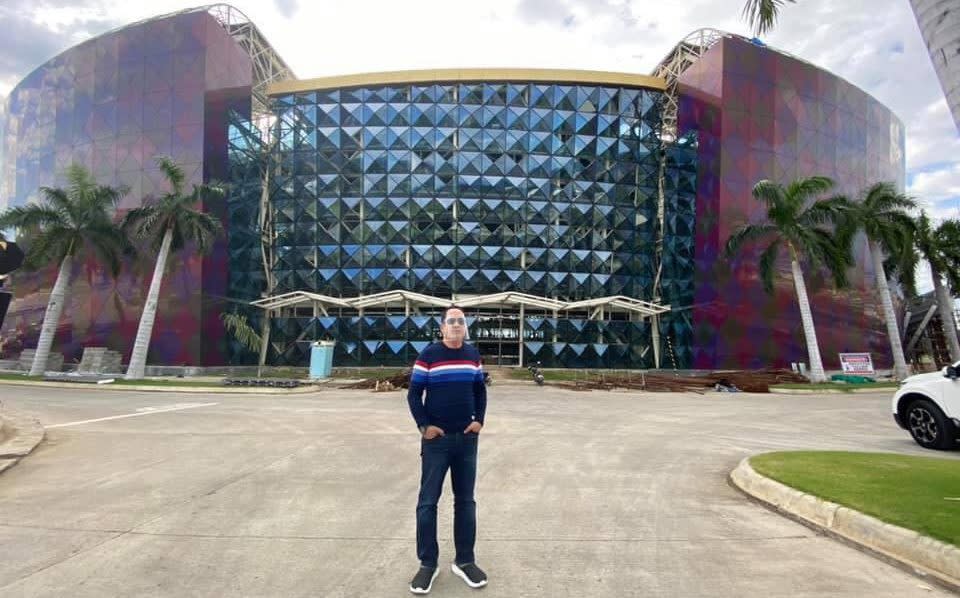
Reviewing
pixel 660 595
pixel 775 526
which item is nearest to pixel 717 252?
pixel 775 526

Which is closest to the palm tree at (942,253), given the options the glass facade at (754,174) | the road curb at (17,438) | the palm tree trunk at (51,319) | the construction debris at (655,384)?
the glass facade at (754,174)

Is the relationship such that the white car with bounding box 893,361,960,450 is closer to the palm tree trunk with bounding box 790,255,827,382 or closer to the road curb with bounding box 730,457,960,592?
the road curb with bounding box 730,457,960,592

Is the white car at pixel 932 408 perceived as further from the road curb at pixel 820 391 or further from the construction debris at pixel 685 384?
the road curb at pixel 820 391

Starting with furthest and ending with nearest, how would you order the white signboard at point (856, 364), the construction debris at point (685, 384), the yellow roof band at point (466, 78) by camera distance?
the yellow roof band at point (466, 78)
the white signboard at point (856, 364)
the construction debris at point (685, 384)

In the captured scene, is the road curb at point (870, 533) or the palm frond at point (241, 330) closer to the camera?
the road curb at point (870, 533)

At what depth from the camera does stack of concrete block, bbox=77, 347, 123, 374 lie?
103 ft

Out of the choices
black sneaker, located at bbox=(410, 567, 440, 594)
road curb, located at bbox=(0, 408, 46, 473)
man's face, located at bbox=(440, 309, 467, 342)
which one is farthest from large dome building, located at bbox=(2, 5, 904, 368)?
black sneaker, located at bbox=(410, 567, 440, 594)

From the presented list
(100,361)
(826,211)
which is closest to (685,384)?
(826,211)

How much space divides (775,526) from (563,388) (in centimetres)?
1986

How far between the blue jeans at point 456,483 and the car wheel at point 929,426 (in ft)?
32.9

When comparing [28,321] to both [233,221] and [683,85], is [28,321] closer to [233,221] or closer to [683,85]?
[233,221]

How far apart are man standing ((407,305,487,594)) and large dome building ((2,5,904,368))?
29821 mm

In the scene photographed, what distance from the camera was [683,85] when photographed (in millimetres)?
37406

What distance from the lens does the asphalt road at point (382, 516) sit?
4.04m
